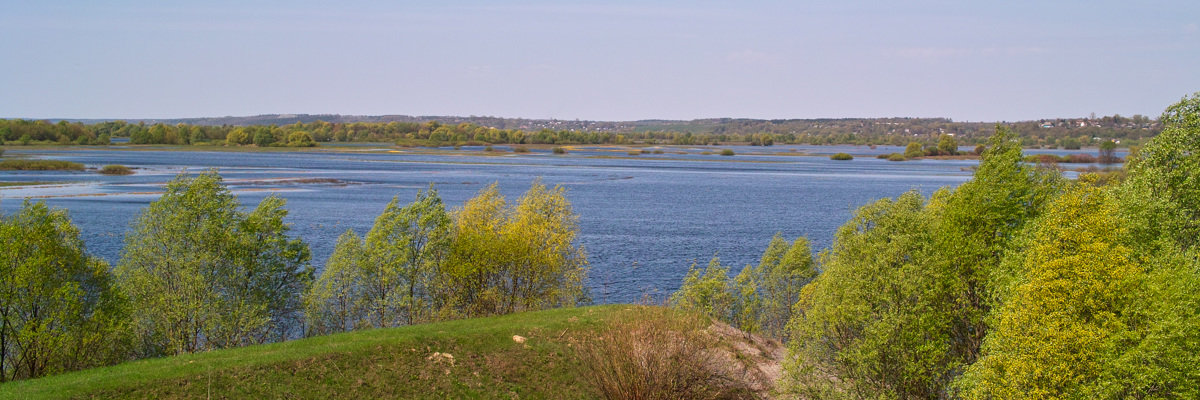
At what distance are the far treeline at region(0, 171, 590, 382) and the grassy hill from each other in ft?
14.3

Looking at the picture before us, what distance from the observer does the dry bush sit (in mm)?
25359

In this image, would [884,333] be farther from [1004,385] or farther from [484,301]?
[484,301]

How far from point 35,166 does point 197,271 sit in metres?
107

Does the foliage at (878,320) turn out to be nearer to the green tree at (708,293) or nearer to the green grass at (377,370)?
the green grass at (377,370)

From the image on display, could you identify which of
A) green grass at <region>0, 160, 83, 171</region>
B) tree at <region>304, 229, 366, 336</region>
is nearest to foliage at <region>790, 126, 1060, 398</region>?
tree at <region>304, 229, 366, 336</region>

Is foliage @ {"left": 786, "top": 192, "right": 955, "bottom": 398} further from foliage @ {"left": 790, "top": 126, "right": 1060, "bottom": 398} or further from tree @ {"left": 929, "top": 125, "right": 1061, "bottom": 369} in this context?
tree @ {"left": 929, "top": 125, "right": 1061, "bottom": 369}

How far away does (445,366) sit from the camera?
2772 cm

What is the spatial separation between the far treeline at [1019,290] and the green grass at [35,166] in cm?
12236

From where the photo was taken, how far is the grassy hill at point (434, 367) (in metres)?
23.1

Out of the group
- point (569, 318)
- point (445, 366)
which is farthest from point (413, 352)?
point (569, 318)

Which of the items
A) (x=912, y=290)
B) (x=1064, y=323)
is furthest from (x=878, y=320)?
(x=1064, y=323)

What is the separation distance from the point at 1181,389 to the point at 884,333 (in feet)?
24.4

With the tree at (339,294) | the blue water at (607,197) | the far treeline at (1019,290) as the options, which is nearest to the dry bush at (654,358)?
the far treeline at (1019,290)

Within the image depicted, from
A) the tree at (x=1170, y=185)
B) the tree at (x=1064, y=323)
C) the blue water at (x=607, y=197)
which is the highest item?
the tree at (x=1170, y=185)
